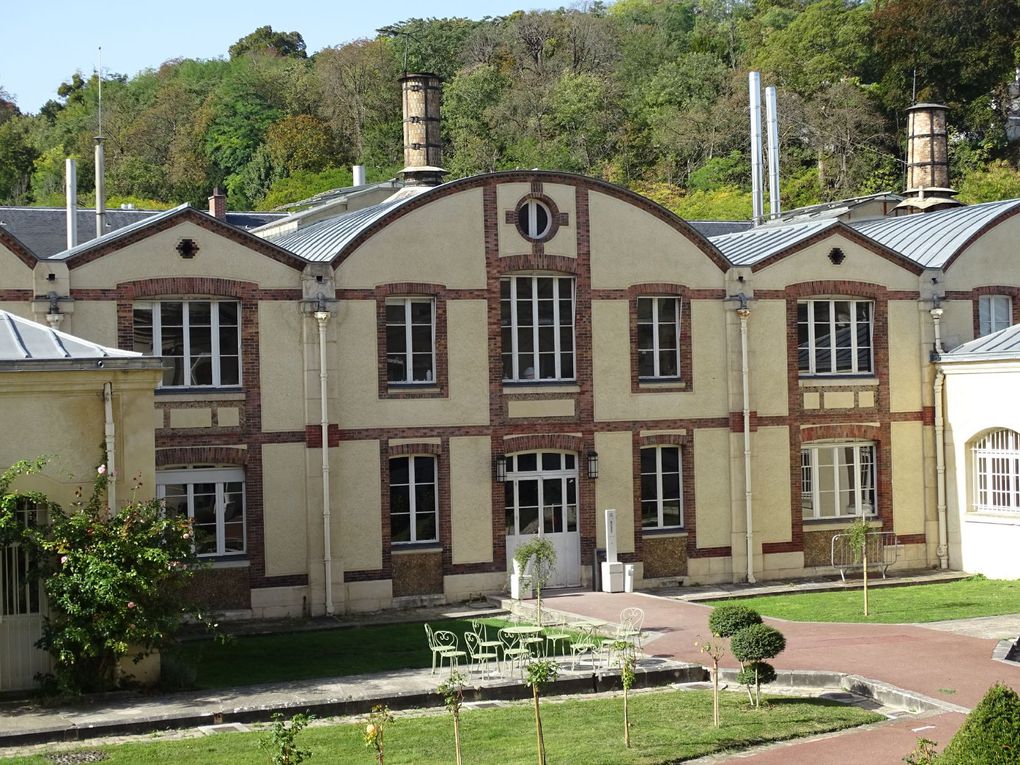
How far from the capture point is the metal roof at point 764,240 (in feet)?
92.4

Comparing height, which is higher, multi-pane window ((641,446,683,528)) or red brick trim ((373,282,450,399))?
red brick trim ((373,282,450,399))

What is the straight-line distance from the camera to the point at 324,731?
15211 mm

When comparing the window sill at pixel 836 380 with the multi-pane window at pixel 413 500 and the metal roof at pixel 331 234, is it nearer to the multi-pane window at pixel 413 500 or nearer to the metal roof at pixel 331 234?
the multi-pane window at pixel 413 500

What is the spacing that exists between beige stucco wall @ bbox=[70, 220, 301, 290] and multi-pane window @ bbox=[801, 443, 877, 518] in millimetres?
10703

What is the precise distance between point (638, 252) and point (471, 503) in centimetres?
561

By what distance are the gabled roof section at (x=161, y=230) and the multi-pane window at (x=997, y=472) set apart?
44.7 feet

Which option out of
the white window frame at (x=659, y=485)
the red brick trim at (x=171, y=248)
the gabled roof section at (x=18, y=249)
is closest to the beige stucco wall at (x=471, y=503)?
the white window frame at (x=659, y=485)

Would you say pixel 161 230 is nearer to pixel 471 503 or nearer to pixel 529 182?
pixel 529 182

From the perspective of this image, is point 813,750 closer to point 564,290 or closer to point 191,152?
point 564,290

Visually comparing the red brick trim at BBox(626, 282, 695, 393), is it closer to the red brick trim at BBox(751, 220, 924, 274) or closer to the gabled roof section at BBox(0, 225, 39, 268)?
the red brick trim at BBox(751, 220, 924, 274)

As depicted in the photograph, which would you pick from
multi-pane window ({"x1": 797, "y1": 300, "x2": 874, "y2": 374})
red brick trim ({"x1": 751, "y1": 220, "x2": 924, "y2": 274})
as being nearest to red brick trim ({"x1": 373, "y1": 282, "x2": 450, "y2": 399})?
red brick trim ({"x1": 751, "y1": 220, "x2": 924, "y2": 274})

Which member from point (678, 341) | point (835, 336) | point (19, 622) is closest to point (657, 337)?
point (678, 341)

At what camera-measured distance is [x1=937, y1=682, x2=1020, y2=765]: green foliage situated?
33.4ft

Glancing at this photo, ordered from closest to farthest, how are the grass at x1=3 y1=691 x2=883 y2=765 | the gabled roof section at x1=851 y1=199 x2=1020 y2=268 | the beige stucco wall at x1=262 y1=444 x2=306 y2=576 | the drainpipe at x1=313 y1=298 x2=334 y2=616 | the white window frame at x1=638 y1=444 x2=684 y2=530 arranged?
the grass at x1=3 y1=691 x2=883 y2=765
the beige stucco wall at x1=262 y1=444 x2=306 y2=576
the drainpipe at x1=313 y1=298 x2=334 y2=616
the white window frame at x1=638 y1=444 x2=684 y2=530
the gabled roof section at x1=851 y1=199 x2=1020 y2=268
